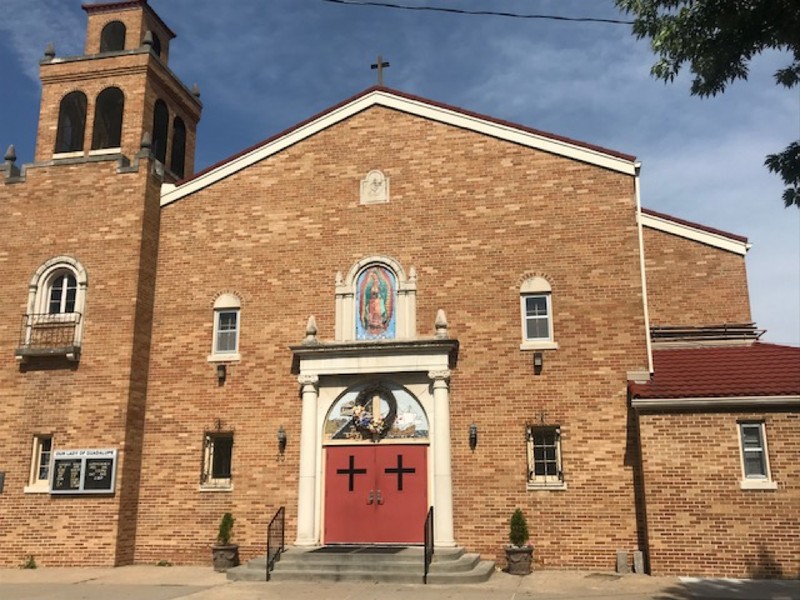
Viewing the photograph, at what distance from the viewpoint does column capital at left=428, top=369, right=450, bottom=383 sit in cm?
1603

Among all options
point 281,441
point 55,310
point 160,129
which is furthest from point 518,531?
point 160,129

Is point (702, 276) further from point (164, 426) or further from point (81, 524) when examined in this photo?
point (81, 524)

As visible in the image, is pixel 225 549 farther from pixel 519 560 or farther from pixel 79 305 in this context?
pixel 79 305

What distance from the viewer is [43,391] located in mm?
17172

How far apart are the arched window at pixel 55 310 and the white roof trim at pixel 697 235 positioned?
43.1ft

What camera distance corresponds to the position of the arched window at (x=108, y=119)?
2005 centimetres

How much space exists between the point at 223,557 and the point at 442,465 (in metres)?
4.79

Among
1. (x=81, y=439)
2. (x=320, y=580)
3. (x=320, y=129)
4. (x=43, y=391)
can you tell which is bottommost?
(x=320, y=580)

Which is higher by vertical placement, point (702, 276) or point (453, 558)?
point (702, 276)

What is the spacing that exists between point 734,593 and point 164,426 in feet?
38.8

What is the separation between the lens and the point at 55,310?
18.0m

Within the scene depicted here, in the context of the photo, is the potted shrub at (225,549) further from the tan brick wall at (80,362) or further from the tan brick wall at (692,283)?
the tan brick wall at (692,283)

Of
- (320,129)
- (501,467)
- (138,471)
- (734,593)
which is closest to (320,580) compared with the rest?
(501,467)

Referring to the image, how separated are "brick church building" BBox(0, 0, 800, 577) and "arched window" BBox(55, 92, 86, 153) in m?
1.62
